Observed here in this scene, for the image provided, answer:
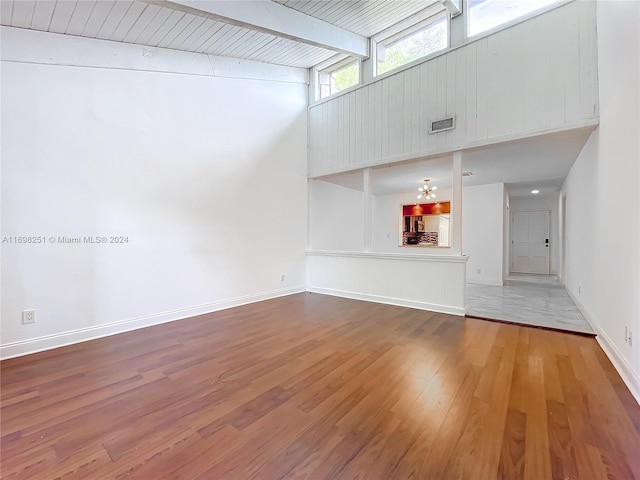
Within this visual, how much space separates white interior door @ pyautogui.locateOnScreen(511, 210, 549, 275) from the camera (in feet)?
28.0

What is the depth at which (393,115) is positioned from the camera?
454 centimetres

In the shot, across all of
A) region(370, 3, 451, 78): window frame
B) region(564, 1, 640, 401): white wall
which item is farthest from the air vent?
region(564, 1, 640, 401): white wall

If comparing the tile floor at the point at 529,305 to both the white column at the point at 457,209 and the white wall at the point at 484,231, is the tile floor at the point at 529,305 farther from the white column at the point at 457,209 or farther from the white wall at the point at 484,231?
the white column at the point at 457,209

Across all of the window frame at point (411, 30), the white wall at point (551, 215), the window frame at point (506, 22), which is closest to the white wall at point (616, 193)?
the window frame at point (506, 22)

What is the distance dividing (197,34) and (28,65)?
65.5 inches

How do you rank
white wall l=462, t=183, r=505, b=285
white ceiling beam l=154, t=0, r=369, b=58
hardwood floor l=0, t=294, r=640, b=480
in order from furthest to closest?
white wall l=462, t=183, r=505, b=285, white ceiling beam l=154, t=0, r=369, b=58, hardwood floor l=0, t=294, r=640, b=480

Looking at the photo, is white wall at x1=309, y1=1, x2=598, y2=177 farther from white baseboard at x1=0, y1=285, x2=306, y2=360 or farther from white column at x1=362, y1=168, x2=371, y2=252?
white baseboard at x1=0, y1=285, x2=306, y2=360

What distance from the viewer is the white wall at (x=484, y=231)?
6281 mm

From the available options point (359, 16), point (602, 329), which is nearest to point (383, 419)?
point (602, 329)

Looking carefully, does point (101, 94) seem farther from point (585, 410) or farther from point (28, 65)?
point (585, 410)

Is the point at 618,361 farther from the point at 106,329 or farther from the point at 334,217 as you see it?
the point at 334,217

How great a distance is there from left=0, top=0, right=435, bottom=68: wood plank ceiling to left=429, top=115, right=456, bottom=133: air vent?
1.65 m

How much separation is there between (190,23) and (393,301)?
14.5 ft

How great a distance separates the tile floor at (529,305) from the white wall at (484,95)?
2265mm
